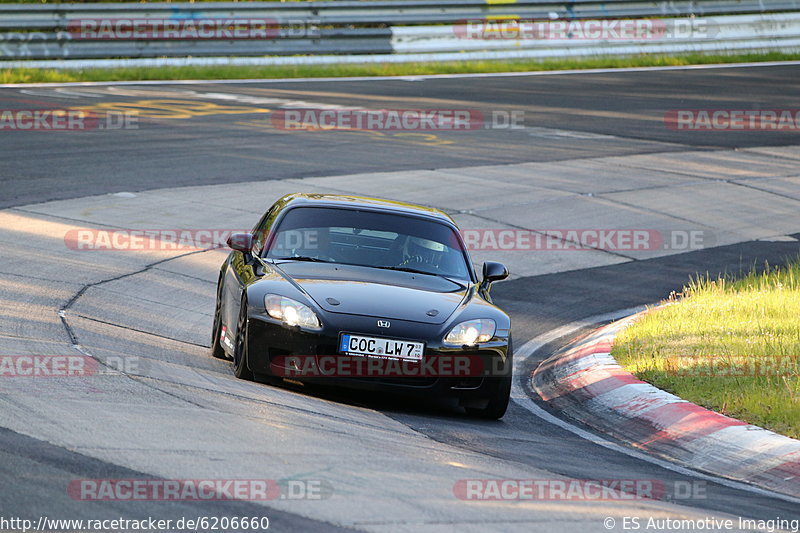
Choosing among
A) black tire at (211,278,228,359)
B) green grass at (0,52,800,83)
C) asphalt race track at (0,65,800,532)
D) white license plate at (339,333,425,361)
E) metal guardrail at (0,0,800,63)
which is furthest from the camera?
metal guardrail at (0,0,800,63)

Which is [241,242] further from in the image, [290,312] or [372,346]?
[372,346]

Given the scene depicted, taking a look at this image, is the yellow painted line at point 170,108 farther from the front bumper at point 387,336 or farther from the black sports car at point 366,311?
the front bumper at point 387,336

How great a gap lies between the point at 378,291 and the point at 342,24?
71.2 ft

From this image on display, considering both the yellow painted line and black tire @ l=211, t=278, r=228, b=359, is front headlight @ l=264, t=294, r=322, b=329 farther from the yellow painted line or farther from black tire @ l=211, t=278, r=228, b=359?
the yellow painted line

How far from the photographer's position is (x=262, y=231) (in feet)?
30.8

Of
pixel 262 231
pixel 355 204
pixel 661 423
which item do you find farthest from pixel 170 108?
pixel 661 423

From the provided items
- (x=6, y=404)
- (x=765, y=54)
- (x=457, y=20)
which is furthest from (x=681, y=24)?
(x=6, y=404)

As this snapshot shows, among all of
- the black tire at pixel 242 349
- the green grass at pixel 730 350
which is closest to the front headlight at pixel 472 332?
the black tire at pixel 242 349

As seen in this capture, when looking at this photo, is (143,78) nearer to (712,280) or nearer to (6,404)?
(712,280)

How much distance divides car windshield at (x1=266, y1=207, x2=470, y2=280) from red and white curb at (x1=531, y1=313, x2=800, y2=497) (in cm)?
Answer: 125

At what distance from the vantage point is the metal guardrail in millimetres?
25281

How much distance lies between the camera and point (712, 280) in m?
13.3

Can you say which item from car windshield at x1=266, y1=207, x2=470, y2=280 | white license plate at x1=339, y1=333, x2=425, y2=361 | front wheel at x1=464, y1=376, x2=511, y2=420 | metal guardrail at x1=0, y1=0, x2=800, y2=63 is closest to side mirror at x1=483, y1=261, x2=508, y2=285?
car windshield at x1=266, y1=207, x2=470, y2=280

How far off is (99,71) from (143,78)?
3.13 feet
